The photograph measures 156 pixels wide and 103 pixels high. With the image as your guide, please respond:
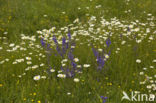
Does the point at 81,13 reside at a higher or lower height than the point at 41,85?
lower

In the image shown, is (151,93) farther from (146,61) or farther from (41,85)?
(41,85)

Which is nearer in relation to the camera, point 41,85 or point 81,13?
point 41,85

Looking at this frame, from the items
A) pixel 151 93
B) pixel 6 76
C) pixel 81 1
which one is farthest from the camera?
pixel 81 1

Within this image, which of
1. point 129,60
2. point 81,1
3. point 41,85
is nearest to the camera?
point 41,85

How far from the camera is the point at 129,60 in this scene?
359cm

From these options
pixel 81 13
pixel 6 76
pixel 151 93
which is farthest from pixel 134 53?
pixel 81 13

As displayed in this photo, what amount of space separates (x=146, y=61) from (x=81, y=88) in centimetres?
125

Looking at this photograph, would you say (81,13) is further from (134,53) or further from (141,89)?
(141,89)

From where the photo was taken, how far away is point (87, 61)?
3574 millimetres

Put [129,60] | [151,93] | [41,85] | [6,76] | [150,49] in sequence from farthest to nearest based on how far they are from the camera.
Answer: [150,49] < [129,60] < [6,76] < [41,85] < [151,93]

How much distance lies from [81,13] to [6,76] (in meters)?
3.84

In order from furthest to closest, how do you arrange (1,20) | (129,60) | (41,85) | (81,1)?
(81,1), (1,20), (129,60), (41,85)

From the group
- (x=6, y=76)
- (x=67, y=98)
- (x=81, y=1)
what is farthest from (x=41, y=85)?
(x=81, y=1)

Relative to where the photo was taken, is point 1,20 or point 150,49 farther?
point 1,20
